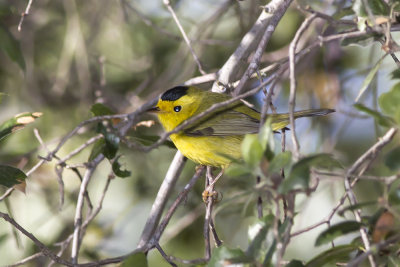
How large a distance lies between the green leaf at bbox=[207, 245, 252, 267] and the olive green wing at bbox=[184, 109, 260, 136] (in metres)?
1.64

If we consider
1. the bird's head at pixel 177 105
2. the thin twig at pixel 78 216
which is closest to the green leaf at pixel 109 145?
the thin twig at pixel 78 216

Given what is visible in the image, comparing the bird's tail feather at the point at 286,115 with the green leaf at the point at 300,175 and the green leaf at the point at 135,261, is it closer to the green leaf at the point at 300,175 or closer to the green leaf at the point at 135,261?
the green leaf at the point at 135,261

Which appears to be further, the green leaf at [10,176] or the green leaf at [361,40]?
the green leaf at [10,176]

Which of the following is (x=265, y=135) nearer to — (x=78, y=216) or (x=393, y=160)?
(x=393, y=160)

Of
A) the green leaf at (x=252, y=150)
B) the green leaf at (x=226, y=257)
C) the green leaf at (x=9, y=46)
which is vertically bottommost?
the green leaf at (x=226, y=257)

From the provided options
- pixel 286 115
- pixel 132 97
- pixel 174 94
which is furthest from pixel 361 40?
pixel 132 97

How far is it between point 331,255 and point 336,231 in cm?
20

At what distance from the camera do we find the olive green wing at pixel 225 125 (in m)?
3.37

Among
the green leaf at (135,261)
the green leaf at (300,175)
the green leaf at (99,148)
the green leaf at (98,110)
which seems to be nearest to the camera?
the green leaf at (300,175)

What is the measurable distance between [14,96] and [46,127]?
1.53 ft

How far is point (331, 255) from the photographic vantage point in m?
1.83

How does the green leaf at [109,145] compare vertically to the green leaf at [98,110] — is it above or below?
below

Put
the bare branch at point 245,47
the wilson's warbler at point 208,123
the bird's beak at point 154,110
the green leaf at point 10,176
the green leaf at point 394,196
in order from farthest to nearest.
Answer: the bird's beak at point 154,110 → the wilson's warbler at point 208,123 → the bare branch at point 245,47 → the green leaf at point 10,176 → the green leaf at point 394,196

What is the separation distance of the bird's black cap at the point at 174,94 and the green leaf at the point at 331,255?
1.96 metres
